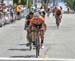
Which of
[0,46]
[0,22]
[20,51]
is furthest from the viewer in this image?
[0,22]

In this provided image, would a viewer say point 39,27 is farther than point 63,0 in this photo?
No

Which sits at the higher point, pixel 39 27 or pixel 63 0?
pixel 39 27

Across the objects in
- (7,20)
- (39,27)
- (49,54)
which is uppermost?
(39,27)

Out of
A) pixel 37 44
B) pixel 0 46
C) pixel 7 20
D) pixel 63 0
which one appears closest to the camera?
pixel 37 44

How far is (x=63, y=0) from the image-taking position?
14150 centimetres

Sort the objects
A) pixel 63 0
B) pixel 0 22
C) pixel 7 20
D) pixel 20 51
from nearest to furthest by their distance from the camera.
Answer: pixel 20 51 → pixel 0 22 → pixel 7 20 → pixel 63 0

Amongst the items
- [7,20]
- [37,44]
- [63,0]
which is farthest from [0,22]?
[63,0]

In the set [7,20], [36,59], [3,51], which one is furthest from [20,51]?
[7,20]

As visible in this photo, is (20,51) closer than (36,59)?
No

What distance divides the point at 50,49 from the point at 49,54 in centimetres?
202

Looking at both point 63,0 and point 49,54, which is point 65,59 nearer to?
point 49,54

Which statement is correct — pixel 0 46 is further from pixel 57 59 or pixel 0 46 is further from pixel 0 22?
pixel 0 22

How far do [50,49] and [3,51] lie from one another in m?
2.24

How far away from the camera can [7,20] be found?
1661 inches
